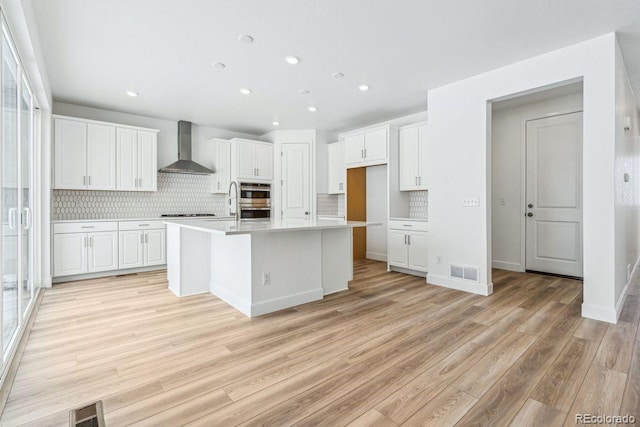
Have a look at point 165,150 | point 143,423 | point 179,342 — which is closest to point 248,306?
point 179,342

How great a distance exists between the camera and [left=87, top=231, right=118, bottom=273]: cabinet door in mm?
4609

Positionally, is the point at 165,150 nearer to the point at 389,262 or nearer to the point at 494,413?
the point at 389,262

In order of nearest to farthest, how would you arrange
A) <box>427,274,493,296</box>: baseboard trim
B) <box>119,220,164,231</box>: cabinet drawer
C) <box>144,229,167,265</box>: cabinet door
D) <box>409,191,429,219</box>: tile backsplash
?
<box>427,274,493,296</box>: baseboard trim, <box>119,220,164,231</box>: cabinet drawer, <box>144,229,167,265</box>: cabinet door, <box>409,191,429,219</box>: tile backsplash

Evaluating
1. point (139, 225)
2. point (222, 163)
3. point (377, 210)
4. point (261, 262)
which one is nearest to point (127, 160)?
point (139, 225)

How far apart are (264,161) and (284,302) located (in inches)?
144

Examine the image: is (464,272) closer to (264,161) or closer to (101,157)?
(264,161)

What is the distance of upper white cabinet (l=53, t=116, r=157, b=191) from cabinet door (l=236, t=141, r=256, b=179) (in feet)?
4.52

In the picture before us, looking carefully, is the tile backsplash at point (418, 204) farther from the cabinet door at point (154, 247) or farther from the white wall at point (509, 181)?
the cabinet door at point (154, 247)

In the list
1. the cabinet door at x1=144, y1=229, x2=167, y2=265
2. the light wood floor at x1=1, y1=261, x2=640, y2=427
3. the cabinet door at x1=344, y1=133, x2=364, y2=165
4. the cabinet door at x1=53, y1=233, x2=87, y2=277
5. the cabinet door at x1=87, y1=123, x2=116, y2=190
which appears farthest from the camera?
the cabinet door at x1=344, y1=133, x2=364, y2=165

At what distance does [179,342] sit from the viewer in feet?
8.21

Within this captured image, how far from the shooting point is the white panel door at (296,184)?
6.34 meters

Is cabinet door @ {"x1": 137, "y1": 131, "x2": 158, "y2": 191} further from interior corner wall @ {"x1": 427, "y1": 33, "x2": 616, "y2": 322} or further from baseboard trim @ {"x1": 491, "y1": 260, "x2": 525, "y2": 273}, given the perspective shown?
baseboard trim @ {"x1": 491, "y1": 260, "x2": 525, "y2": 273}

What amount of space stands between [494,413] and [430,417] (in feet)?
1.11

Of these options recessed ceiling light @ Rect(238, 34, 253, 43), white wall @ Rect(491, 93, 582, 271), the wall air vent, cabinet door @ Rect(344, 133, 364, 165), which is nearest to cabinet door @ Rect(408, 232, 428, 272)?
the wall air vent
